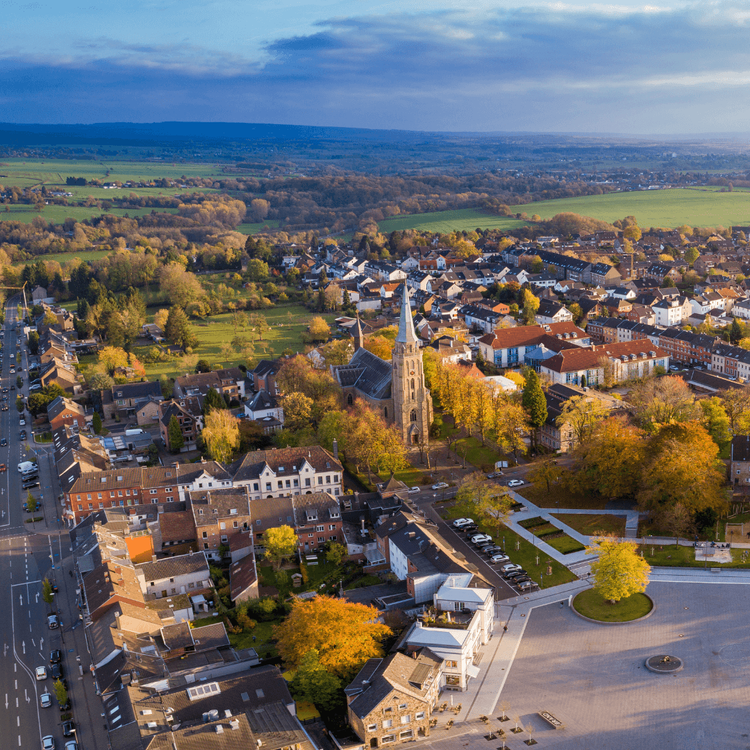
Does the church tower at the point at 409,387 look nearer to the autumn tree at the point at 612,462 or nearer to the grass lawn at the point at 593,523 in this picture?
the autumn tree at the point at 612,462

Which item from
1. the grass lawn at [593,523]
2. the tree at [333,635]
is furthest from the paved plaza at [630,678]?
the grass lawn at [593,523]

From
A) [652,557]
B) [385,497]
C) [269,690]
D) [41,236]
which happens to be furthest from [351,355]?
[41,236]

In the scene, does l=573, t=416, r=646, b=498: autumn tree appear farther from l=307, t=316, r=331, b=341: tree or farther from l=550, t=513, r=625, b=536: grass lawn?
l=307, t=316, r=331, b=341: tree

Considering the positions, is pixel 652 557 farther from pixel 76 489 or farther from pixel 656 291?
pixel 656 291

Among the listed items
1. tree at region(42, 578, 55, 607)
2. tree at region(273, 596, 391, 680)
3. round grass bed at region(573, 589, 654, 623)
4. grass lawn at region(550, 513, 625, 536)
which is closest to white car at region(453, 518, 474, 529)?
grass lawn at region(550, 513, 625, 536)

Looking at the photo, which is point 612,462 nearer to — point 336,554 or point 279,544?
point 336,554

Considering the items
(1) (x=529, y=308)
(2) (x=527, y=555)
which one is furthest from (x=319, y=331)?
(2) (x=527, y=555)
